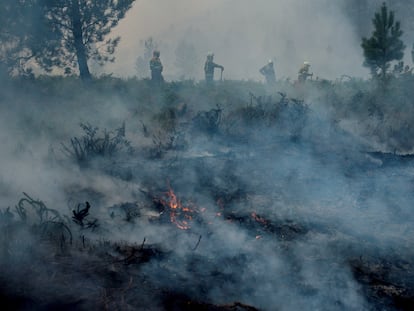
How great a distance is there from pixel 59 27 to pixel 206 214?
9.27 meters

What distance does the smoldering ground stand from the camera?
3.71 m

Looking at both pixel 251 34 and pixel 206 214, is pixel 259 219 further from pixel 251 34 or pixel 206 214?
pixel 251 34

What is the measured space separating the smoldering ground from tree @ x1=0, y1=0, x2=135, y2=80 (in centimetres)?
202

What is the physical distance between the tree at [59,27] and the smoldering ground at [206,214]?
2023 mm

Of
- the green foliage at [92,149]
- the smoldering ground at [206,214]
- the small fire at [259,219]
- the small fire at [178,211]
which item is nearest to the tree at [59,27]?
the smoldering ground at [206,214]

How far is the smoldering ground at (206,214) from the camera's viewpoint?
12.2 feet

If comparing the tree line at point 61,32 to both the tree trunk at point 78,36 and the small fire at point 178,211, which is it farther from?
the small fire at point 178,211

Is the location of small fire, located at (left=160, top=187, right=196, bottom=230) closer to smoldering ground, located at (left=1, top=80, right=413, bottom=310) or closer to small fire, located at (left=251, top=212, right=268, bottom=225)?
smoldering ground, located at (left=1, top=80, right=413, bottom=310)

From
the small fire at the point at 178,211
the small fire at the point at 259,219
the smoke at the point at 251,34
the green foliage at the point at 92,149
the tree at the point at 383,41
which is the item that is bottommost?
the small fire at the point at 259,219

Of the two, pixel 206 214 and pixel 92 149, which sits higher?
pixel 92 149

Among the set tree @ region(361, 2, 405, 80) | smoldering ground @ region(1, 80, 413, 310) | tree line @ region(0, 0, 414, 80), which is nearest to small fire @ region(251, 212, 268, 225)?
smoldering ground @ region(1, 80, 413, 310)

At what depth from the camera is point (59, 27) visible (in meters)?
11.8

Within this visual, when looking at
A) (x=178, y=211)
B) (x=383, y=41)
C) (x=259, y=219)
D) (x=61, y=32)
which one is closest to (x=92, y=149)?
(x=178, y=211)

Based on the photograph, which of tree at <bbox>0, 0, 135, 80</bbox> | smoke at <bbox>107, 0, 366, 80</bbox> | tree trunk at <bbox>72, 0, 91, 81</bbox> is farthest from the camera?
smoke at <bbox>107, 0, 366, 80</bbox>
